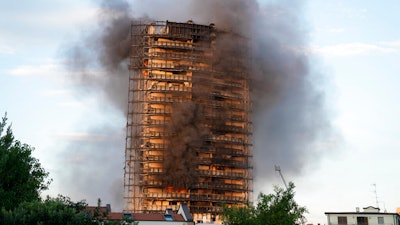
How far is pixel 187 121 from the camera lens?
161 meters

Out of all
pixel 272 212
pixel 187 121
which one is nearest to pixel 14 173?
pixel 272 212

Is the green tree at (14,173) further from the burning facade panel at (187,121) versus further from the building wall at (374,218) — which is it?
the burning facade panel at (187,121)

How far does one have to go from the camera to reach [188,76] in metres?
166

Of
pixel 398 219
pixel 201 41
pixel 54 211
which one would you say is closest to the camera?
pixel 54 211

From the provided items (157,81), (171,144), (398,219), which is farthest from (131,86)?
(398,219)

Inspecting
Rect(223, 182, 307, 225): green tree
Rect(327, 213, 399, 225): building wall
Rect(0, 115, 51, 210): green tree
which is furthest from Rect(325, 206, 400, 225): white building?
Rect(0, 115, 51, 210): green tree

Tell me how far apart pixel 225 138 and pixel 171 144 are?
1428cm

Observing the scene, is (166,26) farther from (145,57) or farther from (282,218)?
(282,218)

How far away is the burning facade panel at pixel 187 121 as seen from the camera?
15862 centimetres

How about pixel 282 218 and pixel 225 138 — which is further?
pixel 225 138

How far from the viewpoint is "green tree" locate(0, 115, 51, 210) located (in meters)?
64.9

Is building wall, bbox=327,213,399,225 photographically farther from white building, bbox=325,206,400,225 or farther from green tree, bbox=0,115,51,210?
green tree, bbox=0,115,51,210

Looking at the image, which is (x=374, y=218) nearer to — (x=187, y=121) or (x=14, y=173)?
(x=187, y=121)

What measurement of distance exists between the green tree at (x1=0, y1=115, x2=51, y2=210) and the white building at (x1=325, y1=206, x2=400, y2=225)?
213ft
